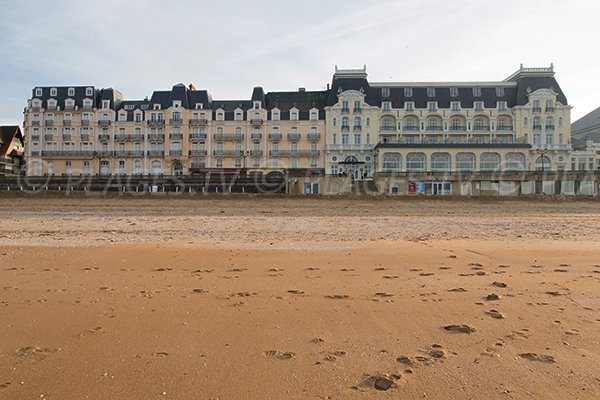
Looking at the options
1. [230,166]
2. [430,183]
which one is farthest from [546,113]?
[230,166]

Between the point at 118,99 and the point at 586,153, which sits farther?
the point at 118,99

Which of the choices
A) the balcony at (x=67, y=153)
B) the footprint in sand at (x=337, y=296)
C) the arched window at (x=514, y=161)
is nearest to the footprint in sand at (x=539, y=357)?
the footprint in sand at (x=337, y=296)

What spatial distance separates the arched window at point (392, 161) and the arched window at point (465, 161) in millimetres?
6252

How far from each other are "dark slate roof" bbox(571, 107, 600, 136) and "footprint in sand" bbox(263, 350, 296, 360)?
72173 mm

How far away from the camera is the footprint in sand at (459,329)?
4520 millimetres

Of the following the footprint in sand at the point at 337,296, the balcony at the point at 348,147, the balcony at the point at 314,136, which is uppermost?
the balcony at the point at 314,136

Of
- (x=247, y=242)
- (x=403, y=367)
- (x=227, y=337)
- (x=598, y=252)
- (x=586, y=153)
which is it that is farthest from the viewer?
(x=586, y=153)

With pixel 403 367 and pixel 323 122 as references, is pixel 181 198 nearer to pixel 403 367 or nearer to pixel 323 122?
pixel 323 122

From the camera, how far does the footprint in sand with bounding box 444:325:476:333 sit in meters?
4.52

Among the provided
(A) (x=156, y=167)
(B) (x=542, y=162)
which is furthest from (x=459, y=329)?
(A) (x=156, y=167)

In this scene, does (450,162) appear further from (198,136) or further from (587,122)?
(587,122)

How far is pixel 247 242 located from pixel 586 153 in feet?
182

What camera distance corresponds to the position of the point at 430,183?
41531 millimetres

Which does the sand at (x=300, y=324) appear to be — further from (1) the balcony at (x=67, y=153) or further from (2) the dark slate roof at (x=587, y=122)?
(2) the dark slate roof at (x=587, y=122)
